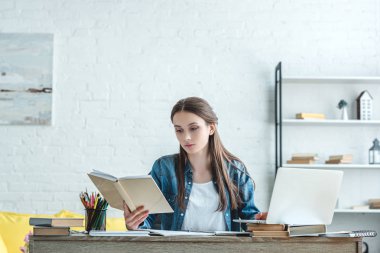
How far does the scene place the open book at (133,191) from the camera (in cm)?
241

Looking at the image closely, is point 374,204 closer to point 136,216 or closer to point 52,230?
point 136,216

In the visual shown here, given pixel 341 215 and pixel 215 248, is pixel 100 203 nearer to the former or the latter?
pixel 215 248

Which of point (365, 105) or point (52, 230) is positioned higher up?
point (365, 105)

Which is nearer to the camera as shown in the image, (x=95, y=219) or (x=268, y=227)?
(x=268, y=227)

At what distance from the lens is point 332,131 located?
4977mm

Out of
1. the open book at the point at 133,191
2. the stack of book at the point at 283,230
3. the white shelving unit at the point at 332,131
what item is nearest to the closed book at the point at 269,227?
the stack of book at the point at 283,230

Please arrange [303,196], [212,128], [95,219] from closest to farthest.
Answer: [303,196]
[95,219]
[212,128]

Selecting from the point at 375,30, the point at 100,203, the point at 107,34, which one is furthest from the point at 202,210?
the point at 375,30

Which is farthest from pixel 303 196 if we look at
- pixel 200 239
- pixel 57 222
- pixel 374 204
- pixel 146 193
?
pixel 374 204

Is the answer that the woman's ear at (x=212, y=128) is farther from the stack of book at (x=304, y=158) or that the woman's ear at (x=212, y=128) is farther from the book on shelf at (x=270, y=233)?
the stack of book at (x=304, y=158)

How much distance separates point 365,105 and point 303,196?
8.74 ft

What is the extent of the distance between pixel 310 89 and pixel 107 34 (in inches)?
63.1

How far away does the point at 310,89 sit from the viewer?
4.99 m

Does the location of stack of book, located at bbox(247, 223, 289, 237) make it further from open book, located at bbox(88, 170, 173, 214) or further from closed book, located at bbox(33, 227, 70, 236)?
closed book, located at bbox(33, 227, 70, 236)
